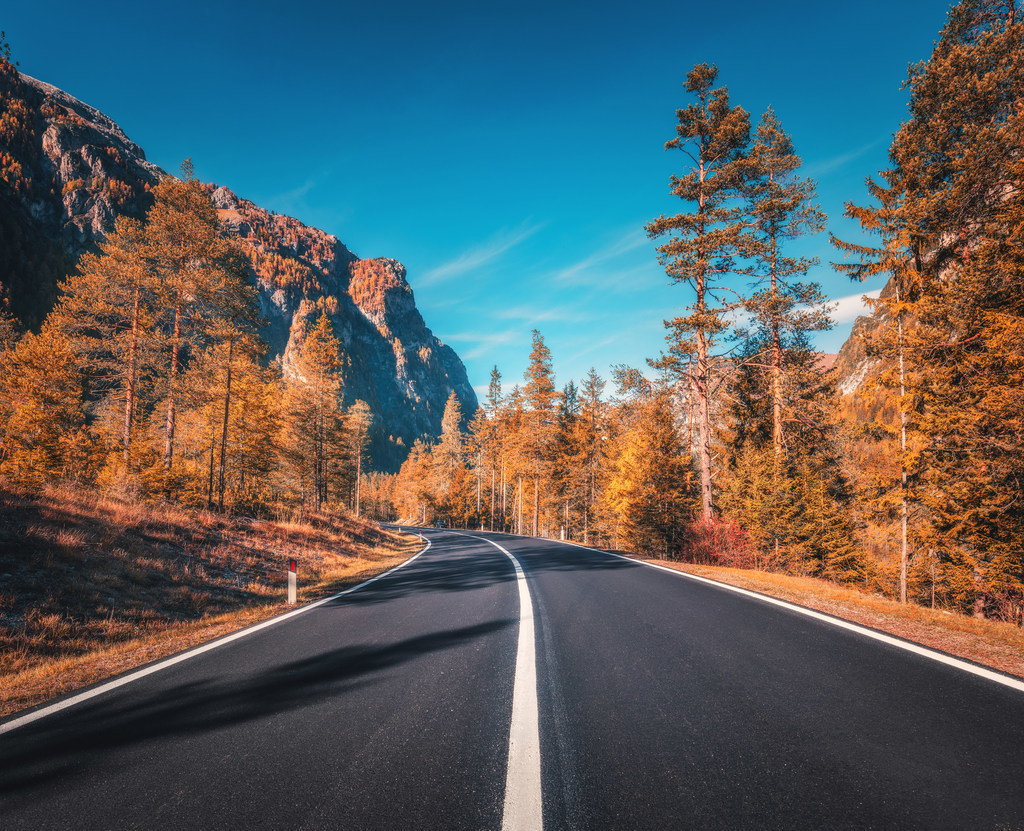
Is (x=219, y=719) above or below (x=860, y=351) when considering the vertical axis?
below

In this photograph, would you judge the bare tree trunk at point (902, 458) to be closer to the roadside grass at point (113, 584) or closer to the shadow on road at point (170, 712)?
the shadow on road at point (170, 712)

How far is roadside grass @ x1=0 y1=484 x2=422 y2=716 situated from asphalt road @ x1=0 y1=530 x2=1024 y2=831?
1.64 meters

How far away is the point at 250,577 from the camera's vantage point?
10.3 meters

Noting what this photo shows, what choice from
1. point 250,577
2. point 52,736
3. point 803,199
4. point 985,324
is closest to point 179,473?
point 250,577

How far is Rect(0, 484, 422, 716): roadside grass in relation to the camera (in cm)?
487

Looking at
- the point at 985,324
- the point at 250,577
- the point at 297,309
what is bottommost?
the point at 250,577

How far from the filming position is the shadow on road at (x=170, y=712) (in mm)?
2486

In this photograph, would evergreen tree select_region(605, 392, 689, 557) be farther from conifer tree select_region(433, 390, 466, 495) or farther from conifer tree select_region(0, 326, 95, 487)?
conifer tree select_region(433, 390, 466, 495)

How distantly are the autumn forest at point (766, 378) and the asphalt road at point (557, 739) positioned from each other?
35.2 ft

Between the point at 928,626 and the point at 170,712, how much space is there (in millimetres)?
8017

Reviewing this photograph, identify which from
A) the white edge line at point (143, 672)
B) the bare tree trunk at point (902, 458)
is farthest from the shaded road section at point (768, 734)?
the bare tree trunk at point (902, 458)

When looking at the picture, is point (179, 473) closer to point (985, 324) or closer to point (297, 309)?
point (985, 324)

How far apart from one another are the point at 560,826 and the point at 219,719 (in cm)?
272

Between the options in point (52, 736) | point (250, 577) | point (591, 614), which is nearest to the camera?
point (52, 736)
